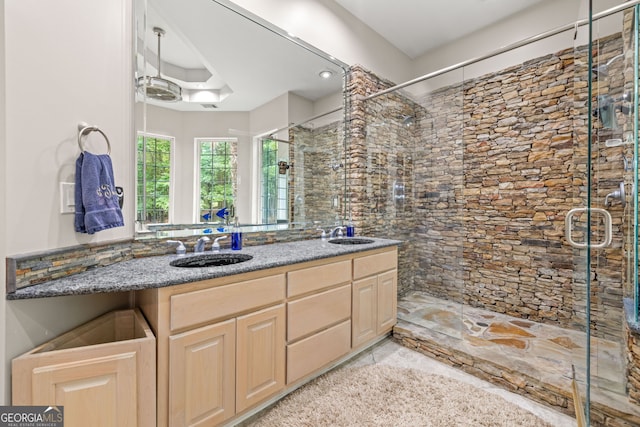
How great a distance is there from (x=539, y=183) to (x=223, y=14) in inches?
123

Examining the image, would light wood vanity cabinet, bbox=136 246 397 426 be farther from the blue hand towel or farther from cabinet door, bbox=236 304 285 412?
the blue hand towel

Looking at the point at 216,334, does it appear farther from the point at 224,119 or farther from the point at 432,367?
the point at 432,367

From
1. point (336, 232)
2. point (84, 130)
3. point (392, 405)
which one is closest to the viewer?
point (84, 130)

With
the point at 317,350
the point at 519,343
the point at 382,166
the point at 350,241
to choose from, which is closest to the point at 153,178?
the point at 317,350

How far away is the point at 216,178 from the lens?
197cm

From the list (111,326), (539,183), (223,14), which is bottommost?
(111,326)

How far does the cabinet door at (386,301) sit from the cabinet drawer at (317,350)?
1.34 feet

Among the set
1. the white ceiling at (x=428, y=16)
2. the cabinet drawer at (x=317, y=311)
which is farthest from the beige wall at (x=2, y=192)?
the white ceiling at (x=428, y=16)

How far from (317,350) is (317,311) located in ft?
0.86

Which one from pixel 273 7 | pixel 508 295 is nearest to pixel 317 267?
pixel 273 7

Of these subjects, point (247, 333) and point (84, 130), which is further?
point (247, 333)

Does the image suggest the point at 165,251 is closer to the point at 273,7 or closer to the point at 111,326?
the point at 111,326

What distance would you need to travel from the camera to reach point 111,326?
1.41 metres

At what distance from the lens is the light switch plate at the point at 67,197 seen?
1223 millimetres
